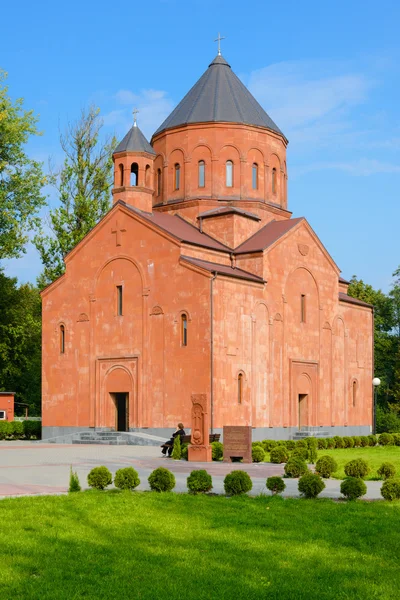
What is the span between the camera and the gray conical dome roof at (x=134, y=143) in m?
34.2

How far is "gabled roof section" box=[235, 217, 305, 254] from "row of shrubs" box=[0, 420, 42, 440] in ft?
40.1

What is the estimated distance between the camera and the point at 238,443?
72.1 feet

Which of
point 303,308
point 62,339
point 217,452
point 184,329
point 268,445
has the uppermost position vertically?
point 303,308

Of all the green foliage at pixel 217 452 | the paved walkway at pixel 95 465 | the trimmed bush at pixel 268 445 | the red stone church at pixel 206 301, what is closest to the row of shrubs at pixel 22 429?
the red stone church at pixel 206 301

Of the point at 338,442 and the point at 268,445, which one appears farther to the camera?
the point at 338,442

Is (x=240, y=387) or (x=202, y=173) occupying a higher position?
(x=202, y=173)

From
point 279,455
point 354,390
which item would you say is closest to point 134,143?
point 354,390

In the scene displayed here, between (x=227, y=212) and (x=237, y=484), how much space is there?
22780 millimetres

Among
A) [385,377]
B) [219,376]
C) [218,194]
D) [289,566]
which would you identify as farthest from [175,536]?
[385,377]

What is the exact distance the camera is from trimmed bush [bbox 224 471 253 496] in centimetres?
1338

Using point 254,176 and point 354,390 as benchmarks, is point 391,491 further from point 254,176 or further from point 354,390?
point 354,390

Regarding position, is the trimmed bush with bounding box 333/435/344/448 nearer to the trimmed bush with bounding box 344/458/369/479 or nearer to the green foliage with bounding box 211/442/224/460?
the green foliage with bounding box 211/442/224/460

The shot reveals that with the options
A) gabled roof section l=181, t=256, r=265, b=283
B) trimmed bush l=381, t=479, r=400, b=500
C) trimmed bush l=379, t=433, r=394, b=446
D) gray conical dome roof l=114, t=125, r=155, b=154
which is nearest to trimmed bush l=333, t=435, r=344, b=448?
trimmed bush l=379, t=433, r=394, b=446

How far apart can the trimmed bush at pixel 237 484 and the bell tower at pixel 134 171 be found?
22332 millimetres
